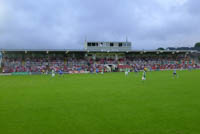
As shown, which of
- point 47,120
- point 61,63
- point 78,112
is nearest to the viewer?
point 47,120

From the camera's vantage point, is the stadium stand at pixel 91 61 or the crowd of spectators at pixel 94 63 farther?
the stadium stand at pixel 91 61

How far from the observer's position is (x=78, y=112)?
25.5 ft

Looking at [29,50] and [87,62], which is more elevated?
[29,50]

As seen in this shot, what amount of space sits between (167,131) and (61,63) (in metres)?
47.7

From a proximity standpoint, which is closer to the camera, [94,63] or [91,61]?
[94,63]

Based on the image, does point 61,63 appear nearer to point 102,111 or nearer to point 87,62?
point 87,62

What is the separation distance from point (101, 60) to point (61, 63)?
40.1 ft

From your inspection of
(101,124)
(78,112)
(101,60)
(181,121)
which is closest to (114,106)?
(78,112)

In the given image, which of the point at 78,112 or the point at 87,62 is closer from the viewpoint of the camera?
the point at 78,112

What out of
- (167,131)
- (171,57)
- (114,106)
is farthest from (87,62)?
(167,131)

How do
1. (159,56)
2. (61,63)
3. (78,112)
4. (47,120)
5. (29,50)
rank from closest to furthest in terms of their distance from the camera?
1. (47,120)
2. (78,112)
3. (29,50)
4. (61,63)
5. (159,56)

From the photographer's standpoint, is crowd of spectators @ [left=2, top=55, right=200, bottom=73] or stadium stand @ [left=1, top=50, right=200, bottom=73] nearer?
crowd of spectators @ [left=2, top=55, right=200, bottom=73]

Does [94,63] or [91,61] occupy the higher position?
[91,61]

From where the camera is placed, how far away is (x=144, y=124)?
6102 mm
